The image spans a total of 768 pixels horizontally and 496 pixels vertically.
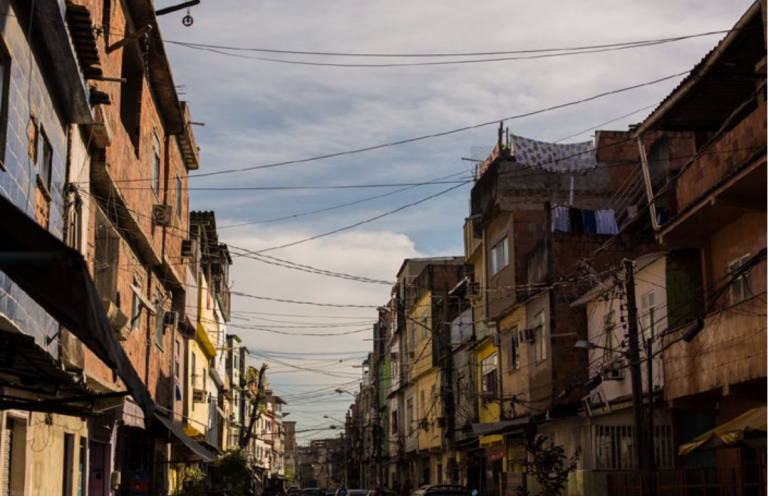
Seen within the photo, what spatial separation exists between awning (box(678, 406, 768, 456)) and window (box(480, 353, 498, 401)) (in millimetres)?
21830

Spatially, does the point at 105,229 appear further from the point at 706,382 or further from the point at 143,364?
the point at 706,382

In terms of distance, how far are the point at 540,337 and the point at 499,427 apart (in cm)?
323

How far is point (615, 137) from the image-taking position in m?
35.0

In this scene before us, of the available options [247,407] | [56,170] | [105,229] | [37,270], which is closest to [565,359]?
[105,229]

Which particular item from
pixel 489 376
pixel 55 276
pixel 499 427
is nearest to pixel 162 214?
pixel 499 427

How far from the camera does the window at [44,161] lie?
1423 cm

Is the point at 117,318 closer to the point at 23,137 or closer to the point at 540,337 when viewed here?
the point at 23,137

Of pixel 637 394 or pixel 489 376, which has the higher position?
pixel 489 376

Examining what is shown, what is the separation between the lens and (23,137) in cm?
1298

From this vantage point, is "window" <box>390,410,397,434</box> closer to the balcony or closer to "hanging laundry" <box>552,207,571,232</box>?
"hanging laundry" <box>552,207,571,232</box>

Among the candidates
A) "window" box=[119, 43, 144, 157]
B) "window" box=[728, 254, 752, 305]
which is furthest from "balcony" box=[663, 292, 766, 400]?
"window" box=[119, 43, 144, 157]

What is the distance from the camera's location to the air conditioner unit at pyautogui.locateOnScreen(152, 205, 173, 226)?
25.7 metres

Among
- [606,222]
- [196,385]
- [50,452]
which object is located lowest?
[50,452]

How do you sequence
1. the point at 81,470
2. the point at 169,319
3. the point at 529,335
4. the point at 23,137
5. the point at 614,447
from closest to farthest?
the point at 23,137
the point at 81,470
the point at 614,447
the point at 169,319
the point at 529,335
